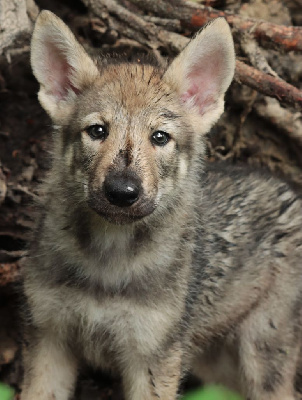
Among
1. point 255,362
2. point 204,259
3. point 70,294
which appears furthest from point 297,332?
point 70,294

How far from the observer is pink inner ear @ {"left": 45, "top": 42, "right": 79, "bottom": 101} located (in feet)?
11.7

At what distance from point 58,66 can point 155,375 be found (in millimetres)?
1713

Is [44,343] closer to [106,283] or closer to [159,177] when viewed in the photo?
[106,283]

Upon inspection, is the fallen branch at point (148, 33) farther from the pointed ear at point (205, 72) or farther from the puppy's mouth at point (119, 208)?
the puppy's mouth at point (119, 208)

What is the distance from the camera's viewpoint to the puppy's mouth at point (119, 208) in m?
3.01

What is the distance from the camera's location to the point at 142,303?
3.41 meters

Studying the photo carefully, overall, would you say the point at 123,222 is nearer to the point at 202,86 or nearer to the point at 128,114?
the point at 128,114

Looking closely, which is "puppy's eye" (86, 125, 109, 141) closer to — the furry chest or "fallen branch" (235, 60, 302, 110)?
the furry chest

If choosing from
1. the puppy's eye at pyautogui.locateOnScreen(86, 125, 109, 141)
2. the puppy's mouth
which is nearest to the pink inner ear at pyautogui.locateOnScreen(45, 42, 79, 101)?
the puppy's eye at pyautogui.locateOnScreen(86, 125, 109, 141)

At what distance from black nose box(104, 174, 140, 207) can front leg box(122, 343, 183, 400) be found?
966mm

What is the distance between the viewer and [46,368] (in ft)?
12.3

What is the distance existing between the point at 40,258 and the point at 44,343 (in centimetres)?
49

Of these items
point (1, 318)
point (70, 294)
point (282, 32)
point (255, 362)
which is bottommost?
point (1, 318)

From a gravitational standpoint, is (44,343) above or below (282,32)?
below
